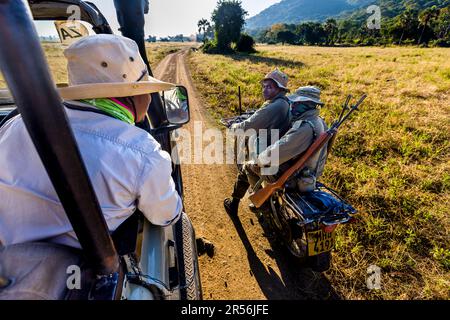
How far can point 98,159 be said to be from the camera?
1.13 m

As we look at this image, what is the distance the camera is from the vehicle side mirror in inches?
120

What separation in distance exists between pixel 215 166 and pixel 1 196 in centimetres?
444

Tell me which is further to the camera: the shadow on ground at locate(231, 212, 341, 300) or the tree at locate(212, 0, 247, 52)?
the tree at locate(212, 0, 247, 52)

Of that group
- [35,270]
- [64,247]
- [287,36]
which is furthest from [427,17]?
[35,270]

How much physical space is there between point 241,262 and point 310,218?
1300 millimetres

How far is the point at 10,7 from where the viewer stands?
0.50 meters

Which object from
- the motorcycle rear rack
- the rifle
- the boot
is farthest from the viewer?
the boot

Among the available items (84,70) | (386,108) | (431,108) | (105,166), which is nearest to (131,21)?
(84,70)

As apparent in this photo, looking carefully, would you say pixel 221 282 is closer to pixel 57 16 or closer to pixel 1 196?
pixel 1 196

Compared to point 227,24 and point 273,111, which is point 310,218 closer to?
point 273,111

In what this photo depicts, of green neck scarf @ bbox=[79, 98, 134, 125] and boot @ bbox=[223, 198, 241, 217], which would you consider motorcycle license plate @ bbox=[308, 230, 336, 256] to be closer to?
boot @ bbox=[223, 198, 241, 217]

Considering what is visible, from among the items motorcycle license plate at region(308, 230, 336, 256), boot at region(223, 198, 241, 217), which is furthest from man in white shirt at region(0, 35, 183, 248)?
boot at region(223, 198, 241, 217)

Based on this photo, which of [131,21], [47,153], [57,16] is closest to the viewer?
[47,153]

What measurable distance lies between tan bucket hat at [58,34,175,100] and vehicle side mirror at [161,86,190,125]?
5.17 feet
